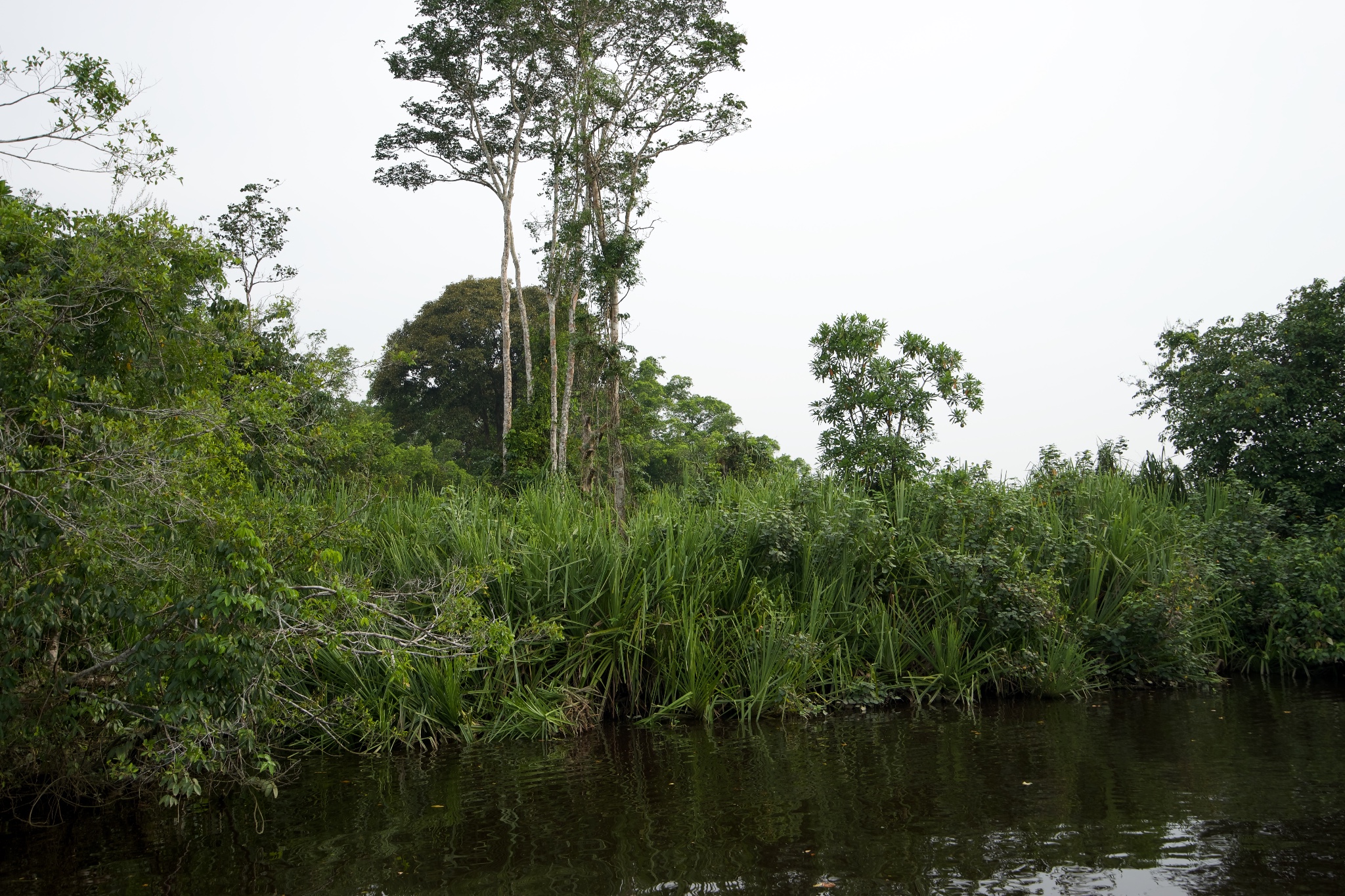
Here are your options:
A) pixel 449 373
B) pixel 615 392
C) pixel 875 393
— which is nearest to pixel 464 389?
pixel 449 373

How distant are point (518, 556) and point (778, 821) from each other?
12.7 feet

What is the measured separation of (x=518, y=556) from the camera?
27.4 ft

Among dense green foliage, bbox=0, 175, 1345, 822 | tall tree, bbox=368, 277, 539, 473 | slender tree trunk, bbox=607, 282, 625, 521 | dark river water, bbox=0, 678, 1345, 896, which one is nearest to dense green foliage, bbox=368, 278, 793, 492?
tall tree, bbox=368, 277, 539, 473

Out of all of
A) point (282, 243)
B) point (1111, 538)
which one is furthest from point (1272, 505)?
point (282, 243)

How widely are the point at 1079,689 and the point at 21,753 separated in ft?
27.9

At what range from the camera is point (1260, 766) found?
610cm

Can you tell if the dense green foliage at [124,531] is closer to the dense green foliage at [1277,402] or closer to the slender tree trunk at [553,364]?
the dense green foliage at [1277,402]

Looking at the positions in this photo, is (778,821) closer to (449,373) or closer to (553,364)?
(553,364)

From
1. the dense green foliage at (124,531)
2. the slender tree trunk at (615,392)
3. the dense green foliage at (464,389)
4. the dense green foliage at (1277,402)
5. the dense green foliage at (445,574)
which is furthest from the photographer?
the dense green foliage at (464,389)

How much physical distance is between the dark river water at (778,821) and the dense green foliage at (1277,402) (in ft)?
22.1

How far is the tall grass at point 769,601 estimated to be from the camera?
7.77m

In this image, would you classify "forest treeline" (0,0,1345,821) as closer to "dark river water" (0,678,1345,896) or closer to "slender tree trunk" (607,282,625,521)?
"dark river water" (0,678,1345,896)

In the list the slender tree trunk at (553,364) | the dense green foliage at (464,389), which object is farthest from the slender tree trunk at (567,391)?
the dense green foliage at (464,389)

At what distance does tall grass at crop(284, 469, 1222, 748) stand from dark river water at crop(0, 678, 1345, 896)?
1.82ft
